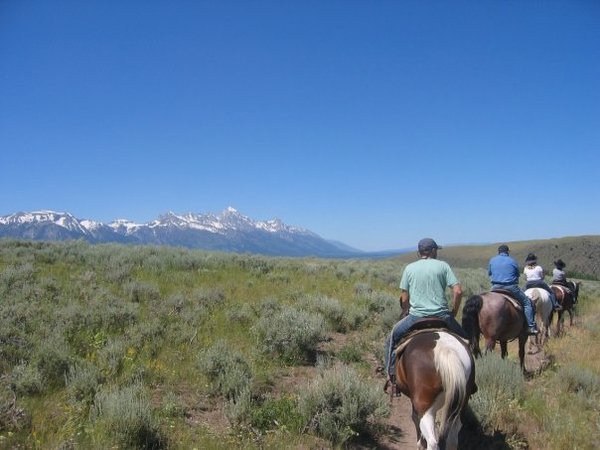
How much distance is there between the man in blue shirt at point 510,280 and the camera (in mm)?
9156

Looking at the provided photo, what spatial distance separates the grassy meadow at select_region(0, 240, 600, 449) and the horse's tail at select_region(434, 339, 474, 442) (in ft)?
5.18

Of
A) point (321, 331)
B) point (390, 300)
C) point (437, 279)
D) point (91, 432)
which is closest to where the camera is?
point (91, 432)

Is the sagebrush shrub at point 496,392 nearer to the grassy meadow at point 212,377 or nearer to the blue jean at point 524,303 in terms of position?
the grassy meadow at point 212,377

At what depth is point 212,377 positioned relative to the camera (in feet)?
23.3

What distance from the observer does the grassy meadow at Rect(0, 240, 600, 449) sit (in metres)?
5.18

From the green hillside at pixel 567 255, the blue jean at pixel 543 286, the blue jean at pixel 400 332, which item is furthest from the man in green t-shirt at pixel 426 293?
the green hillside at pixel 567 255

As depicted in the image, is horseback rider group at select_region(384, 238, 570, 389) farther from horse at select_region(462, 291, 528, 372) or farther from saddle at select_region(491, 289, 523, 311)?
saddle at select_region(491, 289, 523, 311)

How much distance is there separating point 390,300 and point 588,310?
41.1ft

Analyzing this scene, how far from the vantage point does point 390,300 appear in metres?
14.1

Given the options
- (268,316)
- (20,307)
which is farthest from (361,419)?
(20,307)

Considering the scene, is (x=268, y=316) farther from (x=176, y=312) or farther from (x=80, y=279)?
(x=80, y=279)

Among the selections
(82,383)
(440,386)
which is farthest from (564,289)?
(82,383)

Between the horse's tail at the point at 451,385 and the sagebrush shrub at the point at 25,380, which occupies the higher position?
the horse's tail at the point at 451,385

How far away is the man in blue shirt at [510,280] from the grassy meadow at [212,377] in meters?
1.21
